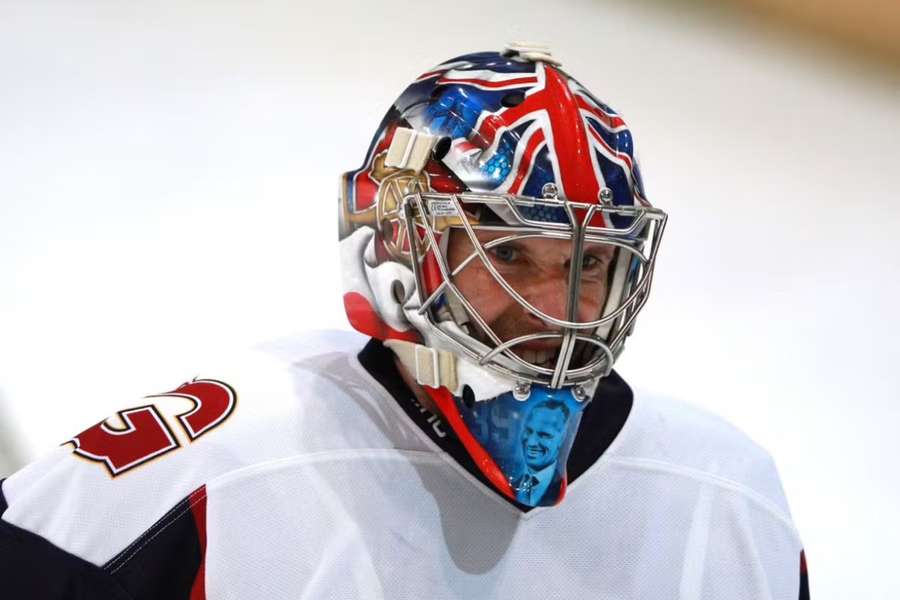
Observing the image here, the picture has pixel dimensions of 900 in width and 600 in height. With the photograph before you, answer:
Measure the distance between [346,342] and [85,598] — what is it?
46 cm

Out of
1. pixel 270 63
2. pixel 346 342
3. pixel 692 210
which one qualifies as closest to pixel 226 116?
pixel 270 63

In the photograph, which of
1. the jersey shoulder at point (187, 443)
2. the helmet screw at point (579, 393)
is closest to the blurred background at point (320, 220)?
the jersey shoulder at point (187, 443)

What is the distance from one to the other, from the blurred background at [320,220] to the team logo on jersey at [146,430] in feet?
1.80

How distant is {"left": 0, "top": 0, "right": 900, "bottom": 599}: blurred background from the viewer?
5.38 ft

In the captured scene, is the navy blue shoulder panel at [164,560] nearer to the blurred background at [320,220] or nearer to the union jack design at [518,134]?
the union jack design at [518,134]

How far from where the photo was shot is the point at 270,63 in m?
1.91

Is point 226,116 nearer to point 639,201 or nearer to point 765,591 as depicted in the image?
point 639,201

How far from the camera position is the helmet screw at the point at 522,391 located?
3.21ft

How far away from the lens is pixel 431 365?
1.02 metres

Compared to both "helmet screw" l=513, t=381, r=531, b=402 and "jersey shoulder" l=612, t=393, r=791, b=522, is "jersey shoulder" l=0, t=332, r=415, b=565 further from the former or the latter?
"jersey shoulder" l=612, t=393, r=791, b=522

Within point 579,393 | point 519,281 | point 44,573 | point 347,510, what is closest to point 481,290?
point 519,281

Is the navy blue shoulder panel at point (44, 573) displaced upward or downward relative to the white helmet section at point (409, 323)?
downward

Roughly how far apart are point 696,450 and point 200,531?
0.61m

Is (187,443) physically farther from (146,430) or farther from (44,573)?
(44,573)
